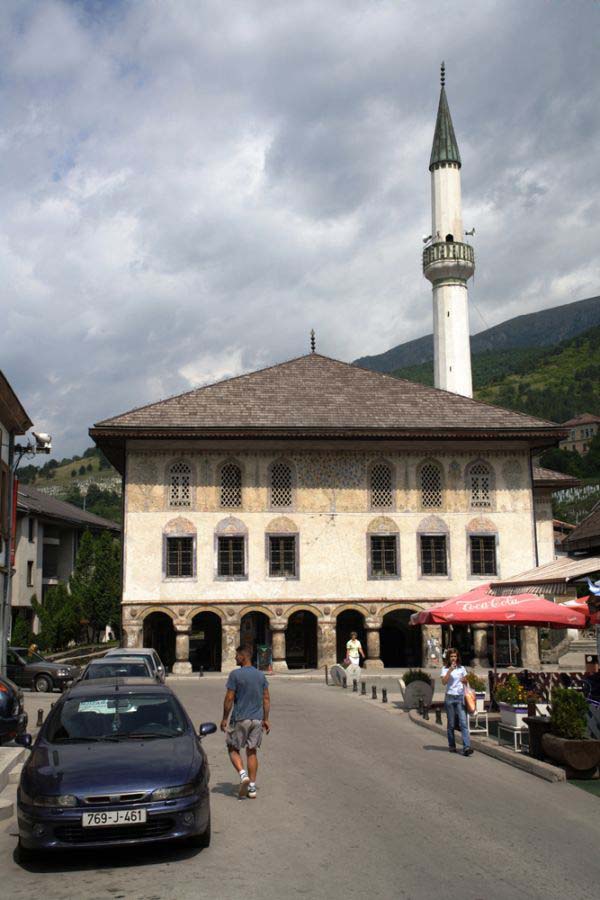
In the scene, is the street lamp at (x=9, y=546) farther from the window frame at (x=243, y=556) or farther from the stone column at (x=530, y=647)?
the stone column at (x=530, y=647)

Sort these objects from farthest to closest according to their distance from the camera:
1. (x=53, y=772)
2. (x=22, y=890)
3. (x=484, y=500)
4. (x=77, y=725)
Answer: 1. (x=484, y=500)
2. (x=77, y=725)
3. (x=53, y=772)
4. (x=22, y=890)

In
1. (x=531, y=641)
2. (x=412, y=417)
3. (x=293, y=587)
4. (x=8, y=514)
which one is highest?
(x=412, y=417)

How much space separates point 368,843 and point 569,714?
483cm

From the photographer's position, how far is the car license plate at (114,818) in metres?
7.42

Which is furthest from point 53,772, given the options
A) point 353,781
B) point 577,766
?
point 577,766

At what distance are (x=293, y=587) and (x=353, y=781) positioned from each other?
75.3ft

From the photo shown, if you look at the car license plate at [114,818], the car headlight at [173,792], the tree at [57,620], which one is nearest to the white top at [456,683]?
the car headlight at [173,792]

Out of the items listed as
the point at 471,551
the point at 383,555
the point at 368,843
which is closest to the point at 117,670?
the point at 368,843

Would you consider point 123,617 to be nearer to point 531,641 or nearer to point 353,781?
point 531,641

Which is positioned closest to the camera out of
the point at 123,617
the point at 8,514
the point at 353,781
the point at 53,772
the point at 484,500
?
the point at 53,772

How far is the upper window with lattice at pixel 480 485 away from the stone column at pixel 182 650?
38.7ft

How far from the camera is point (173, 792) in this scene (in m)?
7.67

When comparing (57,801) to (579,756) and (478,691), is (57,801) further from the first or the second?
(478,691)

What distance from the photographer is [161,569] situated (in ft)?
111
